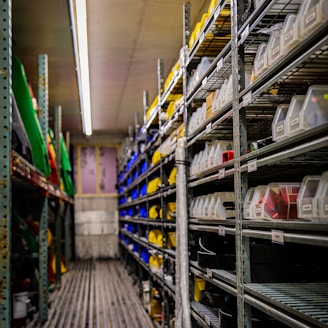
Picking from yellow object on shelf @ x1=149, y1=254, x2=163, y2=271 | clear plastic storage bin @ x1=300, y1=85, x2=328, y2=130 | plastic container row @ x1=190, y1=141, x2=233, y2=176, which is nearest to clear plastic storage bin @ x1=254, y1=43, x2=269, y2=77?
clear plastic storage bin @ x1=300, y1=85, x2=328, y2=130

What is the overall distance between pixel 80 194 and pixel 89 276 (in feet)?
14.7

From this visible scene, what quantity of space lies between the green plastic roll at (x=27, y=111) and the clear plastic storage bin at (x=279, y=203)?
3539 millimetres

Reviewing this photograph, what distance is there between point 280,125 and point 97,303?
553 cm

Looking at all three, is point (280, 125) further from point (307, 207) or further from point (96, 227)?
point (96, 227)

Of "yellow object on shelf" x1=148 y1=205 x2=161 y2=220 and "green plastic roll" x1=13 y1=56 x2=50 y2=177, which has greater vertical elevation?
"green plastic roll" x1=13 y1=56 x2=50 y2=177

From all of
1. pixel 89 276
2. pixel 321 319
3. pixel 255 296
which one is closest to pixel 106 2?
pixel 255 296

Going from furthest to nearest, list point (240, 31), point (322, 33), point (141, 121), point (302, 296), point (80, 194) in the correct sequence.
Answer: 1. point (80, 194)
2. point (141, 121)
3. point (240, 31)
4. point (302, 296)
5. point (322, 33)

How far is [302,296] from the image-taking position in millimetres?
2408

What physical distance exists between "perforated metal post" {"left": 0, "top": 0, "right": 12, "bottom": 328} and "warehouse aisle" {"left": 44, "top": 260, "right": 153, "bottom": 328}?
248cm

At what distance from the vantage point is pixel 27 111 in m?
5.40

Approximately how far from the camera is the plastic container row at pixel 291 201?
192 cm

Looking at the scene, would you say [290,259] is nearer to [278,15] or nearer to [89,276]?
[278,15]

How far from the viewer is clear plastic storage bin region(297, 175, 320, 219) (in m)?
1.95

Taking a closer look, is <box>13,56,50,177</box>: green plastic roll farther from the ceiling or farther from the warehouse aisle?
the warehouse aisle
